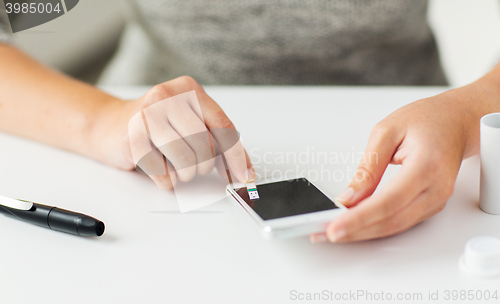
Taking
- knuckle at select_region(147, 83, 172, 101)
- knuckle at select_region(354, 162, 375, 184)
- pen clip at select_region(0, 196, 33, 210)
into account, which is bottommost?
pen clip at select_region(0, 196, 33, 210)

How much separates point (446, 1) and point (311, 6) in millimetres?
490

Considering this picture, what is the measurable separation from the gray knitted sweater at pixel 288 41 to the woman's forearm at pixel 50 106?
0.94 feet

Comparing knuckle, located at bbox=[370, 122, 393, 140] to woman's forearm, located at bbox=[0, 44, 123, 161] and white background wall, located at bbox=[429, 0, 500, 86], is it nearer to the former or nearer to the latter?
woman's forearm, located at bbox=[0, 44, 123, 161]

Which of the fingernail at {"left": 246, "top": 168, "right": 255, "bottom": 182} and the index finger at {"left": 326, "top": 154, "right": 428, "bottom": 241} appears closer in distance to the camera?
the index finger at {"left": 326, "top": 154, "right": 428, "bottom": 241}

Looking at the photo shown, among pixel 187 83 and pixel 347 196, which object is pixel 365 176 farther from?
pixel 187 83

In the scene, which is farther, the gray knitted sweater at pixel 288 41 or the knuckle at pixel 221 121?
the gray knitted sweater at pixel 288 41

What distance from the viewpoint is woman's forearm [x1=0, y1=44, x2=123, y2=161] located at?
532 millimetres

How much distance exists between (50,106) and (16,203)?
217 mm

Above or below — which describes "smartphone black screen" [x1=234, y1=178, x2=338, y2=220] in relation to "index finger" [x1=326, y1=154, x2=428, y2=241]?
below

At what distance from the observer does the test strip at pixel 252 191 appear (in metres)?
0.38

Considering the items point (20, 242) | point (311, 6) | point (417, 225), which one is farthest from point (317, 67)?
point (20, 242)

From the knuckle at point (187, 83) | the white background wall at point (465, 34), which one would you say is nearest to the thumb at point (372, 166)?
the knuckle at point (187, 83)

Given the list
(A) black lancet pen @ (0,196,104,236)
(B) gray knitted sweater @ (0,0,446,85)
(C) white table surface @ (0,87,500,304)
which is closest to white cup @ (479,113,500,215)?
(C) white table surface @ (0,87,500,304)

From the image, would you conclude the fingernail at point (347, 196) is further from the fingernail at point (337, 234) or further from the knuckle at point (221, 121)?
the knuckle at point (221, 121)
